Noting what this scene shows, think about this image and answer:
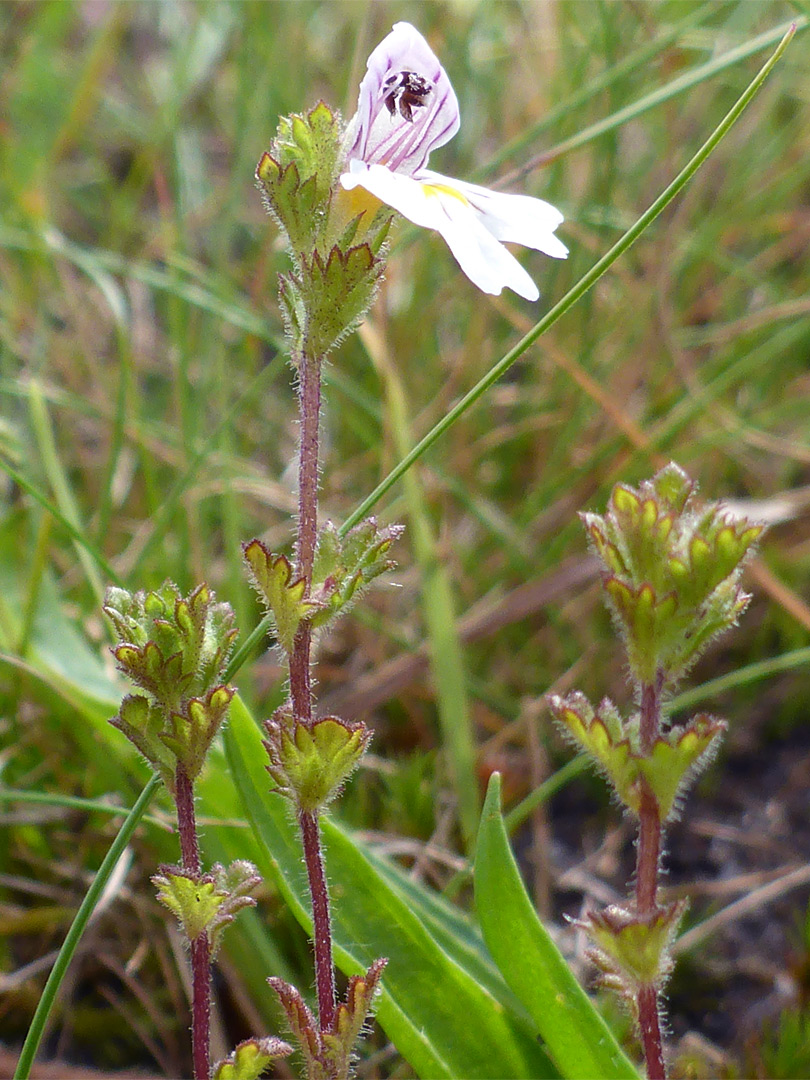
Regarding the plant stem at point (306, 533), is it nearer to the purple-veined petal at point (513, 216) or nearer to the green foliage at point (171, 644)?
the green foliage at point (171, 644)

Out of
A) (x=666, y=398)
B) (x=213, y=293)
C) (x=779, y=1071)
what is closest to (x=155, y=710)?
(x=779, y=1071)

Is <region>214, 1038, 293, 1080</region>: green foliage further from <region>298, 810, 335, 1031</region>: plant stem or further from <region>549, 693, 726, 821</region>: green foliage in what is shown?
<region>549, 693, 726, 821</region>: green foliage

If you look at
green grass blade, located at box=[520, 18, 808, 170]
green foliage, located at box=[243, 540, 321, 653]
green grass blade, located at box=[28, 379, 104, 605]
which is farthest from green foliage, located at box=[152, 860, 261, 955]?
green grass blade, located at box=[520, 18, 808, 170]

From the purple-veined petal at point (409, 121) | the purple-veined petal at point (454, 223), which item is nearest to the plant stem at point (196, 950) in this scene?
the purple-veined petal at point (454, 223)

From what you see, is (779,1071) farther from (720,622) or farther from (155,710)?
(155,710)

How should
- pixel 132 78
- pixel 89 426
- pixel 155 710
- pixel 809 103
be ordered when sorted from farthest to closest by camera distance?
pixel 132 78, pixel 809 103, pixel 89 426, pixel 155 710

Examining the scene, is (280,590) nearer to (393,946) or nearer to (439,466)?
(393,946)
